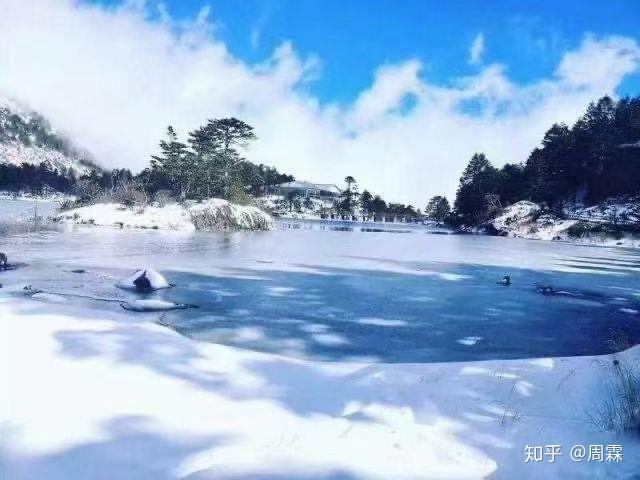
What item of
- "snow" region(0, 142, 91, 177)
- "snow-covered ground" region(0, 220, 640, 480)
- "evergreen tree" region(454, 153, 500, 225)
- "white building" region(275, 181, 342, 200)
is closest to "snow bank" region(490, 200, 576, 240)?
"evergreen tree" region(454, 153, 500, 225)

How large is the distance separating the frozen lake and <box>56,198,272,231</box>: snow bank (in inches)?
638

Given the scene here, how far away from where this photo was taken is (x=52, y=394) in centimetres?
394

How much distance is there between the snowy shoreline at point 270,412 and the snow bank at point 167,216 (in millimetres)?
28563

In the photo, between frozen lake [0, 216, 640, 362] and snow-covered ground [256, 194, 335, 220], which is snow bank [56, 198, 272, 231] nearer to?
frozen lake [0, 216, 640, 362]

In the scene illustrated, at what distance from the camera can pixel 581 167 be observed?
49406mm

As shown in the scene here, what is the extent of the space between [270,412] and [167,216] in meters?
32.3

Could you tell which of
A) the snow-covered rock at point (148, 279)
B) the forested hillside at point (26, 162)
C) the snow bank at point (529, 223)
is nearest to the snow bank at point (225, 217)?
the snow-covered rock at point (148, 279)

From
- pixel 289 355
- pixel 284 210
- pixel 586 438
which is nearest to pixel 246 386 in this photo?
pixel 289 355

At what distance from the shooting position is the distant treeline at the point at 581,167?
46.5m

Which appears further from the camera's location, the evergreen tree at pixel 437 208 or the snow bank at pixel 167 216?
the evergreen tree at pixel 437 208

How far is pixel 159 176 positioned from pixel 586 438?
155ft

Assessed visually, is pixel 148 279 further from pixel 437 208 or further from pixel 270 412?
pixel 437 208

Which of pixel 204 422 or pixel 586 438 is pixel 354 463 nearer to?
pixel 204 422

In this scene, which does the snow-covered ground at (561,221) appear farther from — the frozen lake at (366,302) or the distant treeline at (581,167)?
the frozen lake at (366,302)
